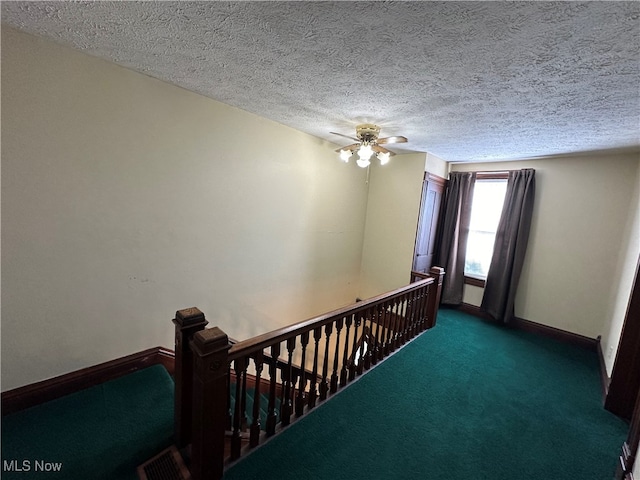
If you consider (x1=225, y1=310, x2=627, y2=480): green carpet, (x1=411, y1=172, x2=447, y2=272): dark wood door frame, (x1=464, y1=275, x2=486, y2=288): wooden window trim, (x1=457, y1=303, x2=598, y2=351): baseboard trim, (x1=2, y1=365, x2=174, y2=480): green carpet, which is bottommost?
(x1=2, y1=365, x2=174, y2=480): green carpet

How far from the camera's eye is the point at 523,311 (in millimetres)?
3656

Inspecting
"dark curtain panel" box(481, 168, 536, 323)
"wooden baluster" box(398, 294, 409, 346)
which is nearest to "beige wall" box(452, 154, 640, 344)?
"dark curtain panel" box(481, 168, 536, 323)

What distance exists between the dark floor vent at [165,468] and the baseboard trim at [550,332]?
4.04 meters

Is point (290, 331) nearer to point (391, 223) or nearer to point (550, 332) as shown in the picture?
point (391, 223)

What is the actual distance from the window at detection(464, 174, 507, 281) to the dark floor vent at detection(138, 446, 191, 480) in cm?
419

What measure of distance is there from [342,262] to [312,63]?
2978mm

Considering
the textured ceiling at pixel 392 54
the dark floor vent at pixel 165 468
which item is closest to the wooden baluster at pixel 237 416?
the dark floor vent at pixel 165 468

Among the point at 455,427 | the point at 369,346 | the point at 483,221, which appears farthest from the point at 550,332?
the point at 369,346

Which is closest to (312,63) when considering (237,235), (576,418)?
(237,235)

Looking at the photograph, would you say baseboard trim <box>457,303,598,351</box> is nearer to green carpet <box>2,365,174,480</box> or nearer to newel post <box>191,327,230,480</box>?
newel post <box>191,327,230,480</box>

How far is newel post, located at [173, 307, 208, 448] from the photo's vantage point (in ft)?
4.61

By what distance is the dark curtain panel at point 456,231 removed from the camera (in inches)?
161

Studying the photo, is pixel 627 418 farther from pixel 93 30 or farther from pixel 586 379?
pixel 93 30

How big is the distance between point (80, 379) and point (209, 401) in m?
1.44
